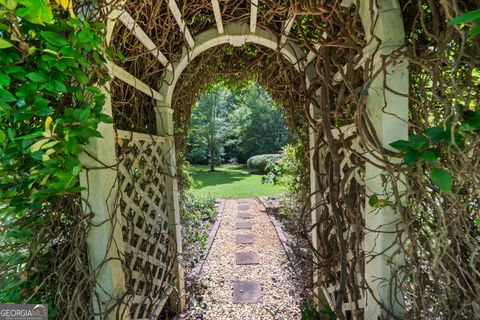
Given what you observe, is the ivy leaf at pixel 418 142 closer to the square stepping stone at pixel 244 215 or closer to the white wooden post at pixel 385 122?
the white wooden post at pixel 385 122

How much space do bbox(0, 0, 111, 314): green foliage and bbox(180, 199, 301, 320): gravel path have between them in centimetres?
205

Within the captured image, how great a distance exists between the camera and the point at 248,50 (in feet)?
9.55

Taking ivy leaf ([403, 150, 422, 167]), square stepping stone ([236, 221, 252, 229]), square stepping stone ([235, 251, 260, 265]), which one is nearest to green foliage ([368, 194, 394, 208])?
ivy leaf ([403, 150, 422, 167])

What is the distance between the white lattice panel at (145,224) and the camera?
1.63 m

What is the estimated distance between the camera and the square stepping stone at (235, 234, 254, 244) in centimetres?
455

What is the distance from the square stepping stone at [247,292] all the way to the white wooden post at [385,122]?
204 cm

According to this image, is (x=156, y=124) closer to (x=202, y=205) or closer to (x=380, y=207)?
(x=380, y=207)

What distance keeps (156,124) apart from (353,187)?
1849mm

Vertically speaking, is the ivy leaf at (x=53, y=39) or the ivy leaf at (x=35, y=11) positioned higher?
the ivy leaf at (x=35, y=11)

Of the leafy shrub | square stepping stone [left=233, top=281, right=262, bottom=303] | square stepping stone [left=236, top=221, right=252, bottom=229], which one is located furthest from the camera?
square stepping stone [left=236, top=221, right=252, bottom=229]

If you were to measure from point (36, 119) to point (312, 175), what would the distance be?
6.47ft

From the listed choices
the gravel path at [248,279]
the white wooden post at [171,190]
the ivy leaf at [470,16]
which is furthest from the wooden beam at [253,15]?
the gravel path at [248,279]

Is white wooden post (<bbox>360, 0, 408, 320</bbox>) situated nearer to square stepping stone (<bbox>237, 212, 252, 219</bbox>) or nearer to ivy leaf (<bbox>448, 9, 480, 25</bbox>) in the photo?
ivy leaf (<bbox>448, 9, 480, 25</bbox>)

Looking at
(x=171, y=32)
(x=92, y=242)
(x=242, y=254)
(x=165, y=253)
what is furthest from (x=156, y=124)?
(x=242, y=254)
